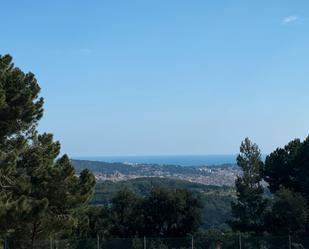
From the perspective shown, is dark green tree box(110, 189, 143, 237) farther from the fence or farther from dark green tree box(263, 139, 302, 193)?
the fence

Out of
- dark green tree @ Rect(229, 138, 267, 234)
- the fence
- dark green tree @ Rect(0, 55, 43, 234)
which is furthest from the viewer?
dark green tree @ Rect(229, 138, 267, 234)

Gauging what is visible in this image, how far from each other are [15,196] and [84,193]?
3.61 m

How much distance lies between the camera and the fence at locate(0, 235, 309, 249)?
25.9 m

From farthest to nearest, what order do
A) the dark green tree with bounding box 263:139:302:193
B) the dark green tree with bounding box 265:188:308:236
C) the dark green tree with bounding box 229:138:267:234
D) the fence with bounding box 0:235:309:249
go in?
the dark green tree with bounding box 263:139:302:193
the dark green tree with bounding box 229:138:267:234
the dark green tree with bounding box 265:188:308:236
the fence with bounding box 0:235:309:249

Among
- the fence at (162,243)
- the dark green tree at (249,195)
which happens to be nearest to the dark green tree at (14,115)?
the fence at (162,243)

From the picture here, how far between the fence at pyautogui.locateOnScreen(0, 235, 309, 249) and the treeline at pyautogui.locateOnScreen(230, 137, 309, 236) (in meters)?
14.1

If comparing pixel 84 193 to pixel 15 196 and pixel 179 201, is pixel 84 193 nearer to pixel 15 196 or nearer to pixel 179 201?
pixel 15 196

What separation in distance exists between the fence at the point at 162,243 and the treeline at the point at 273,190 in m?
14.1

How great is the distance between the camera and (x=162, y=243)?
26562 millimetres

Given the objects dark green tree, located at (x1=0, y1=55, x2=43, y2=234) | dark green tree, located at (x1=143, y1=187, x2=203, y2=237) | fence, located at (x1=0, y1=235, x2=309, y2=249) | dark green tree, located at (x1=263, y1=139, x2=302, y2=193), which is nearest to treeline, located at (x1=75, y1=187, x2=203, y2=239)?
dark green tree, located at (x1=143, y1=187, x2=203, y2=237)

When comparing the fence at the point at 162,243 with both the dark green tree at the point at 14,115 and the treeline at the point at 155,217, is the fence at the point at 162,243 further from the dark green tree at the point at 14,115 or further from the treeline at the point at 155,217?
the treeline at the point at 155,217

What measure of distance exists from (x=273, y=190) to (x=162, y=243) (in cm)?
2195

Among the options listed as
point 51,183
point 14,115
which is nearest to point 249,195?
point 51,183

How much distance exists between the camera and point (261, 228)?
42219 millimetres
